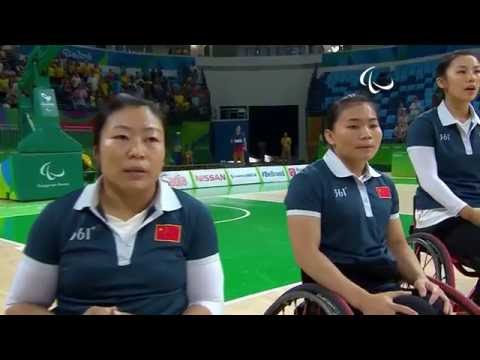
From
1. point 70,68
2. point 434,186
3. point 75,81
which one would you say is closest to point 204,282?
point 434,186

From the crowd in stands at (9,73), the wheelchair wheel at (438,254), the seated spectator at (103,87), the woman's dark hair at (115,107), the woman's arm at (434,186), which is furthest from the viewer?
the seated spectator at (103,87)

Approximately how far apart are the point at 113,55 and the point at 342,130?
1599cm

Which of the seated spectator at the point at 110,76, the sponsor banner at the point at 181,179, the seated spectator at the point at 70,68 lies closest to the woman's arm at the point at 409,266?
the sponsor banner at the point at 181,179

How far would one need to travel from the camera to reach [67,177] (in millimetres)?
8352

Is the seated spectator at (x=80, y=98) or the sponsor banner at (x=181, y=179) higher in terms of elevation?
the seated spectator at (x=80, y=98)

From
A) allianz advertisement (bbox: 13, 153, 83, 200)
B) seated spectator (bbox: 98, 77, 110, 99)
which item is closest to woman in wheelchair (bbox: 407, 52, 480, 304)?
allianz advertisement (bbox: 13, 153, 83, 200)

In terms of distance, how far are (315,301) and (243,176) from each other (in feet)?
32.5

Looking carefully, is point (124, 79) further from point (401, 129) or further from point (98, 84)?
point (401, 129)

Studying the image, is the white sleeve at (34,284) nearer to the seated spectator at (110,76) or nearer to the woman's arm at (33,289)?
the woman's arm at (33,289)

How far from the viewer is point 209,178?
1084 centimetres

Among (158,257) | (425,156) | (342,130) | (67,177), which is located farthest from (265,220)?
(158,257)

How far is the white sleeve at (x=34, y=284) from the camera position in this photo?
4.44 ft

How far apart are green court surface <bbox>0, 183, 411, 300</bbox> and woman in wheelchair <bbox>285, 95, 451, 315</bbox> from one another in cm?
169
